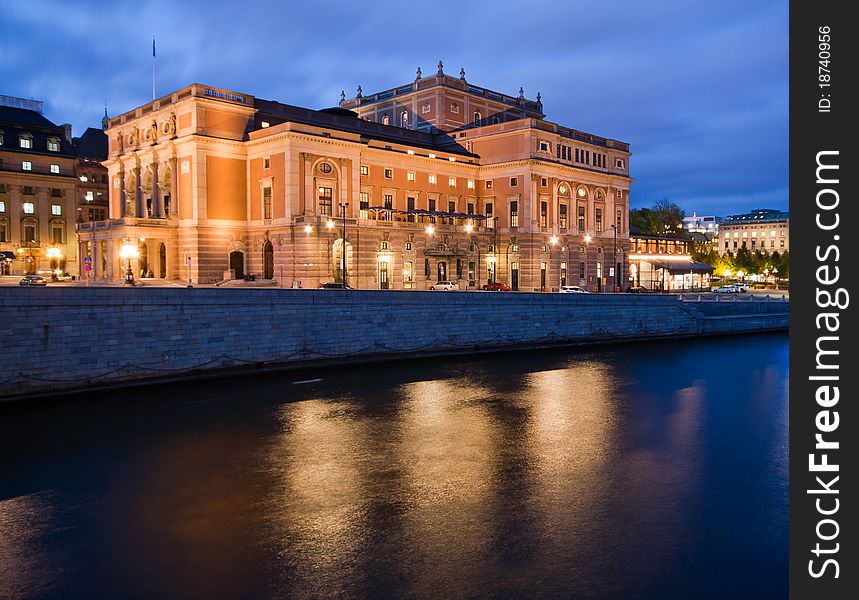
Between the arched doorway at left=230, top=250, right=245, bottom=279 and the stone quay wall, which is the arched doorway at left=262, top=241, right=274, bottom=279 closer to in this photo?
the arched doorway at left=230, top=250, right=245, bottom=279

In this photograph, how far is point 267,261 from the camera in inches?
2724

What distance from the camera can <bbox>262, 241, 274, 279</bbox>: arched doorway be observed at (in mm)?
68800

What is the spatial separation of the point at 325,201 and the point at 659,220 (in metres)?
84.8

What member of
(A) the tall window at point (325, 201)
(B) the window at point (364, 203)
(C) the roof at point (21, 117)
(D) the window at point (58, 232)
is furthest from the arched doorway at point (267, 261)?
(C) the roof at point (21, 117)

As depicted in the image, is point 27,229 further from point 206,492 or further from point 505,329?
point 206,492

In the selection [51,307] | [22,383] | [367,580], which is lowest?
[367,580]

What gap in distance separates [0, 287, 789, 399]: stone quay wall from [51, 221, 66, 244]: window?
66021 millimetres

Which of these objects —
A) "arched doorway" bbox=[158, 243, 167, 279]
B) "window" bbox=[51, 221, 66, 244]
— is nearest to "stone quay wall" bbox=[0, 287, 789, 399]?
"arched doorway" bbox=[158, 243, 167, 279]

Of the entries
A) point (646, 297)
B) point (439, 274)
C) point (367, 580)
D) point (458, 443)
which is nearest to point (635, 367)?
point (646, 297)

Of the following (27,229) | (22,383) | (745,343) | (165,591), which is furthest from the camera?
(27,229)

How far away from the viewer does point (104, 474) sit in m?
20.3

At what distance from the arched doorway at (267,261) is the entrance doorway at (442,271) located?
65.3 feet

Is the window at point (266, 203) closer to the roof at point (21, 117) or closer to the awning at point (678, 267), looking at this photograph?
the roof at point (21, 117)

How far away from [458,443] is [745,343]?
41988mm
